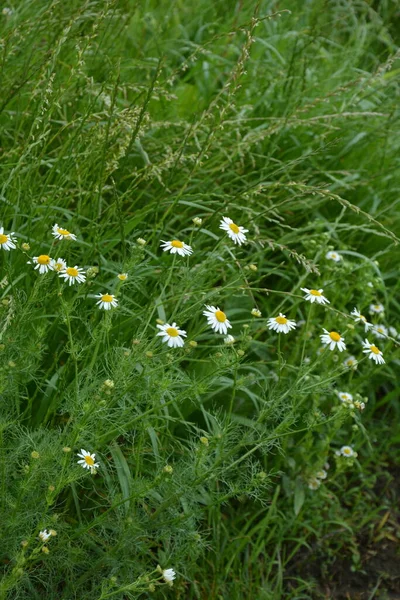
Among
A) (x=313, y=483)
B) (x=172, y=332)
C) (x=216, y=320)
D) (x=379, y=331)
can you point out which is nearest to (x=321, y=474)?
(x=313, y=483)

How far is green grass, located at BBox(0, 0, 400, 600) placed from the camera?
6.31 ft

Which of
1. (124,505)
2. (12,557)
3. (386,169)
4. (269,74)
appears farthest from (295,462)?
(269,74)

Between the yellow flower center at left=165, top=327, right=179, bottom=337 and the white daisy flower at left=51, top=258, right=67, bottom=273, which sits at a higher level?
the white daisy flower at left=51, top=258, right=67, bottom=273

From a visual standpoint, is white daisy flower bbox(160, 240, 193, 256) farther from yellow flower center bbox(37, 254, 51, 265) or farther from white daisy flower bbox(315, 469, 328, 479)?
white daisy flower bbox(315, 469, 328, 479)

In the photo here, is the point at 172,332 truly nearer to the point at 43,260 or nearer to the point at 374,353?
the point at 43,260

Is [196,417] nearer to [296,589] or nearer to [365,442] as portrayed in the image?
[296,589]

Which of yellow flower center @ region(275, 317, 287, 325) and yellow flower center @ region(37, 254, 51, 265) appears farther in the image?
yellow flower center @ region(275, 317, 287, 325)

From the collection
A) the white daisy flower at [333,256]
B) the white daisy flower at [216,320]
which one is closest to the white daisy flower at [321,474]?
the white daisy flower at [333,256]

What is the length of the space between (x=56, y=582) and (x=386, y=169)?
2.38 meters

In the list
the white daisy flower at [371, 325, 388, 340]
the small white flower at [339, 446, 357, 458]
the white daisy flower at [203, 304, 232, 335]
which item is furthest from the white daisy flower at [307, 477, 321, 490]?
the white daisy flower at [203, 304, 232, 335]

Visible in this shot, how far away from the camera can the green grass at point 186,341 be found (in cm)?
192

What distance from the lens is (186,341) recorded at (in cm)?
228

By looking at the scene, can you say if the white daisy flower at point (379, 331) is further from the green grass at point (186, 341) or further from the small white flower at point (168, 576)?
the small white flower at point (168, 576)

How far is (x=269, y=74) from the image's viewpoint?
365 centimetres
